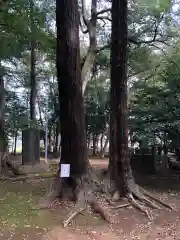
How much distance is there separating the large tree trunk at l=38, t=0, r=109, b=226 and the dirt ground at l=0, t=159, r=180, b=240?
462mm

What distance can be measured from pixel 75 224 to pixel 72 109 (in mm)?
2619

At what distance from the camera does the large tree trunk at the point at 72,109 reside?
839 centimetres

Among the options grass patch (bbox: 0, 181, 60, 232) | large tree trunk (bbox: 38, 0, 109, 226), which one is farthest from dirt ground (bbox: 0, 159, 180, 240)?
large tree trunk (bbox: 38, 0, 109, 226)

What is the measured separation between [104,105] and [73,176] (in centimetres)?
1609

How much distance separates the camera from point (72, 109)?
862cm

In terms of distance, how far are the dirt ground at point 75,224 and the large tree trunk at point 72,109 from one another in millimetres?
462

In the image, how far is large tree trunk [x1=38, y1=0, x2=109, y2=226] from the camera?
27.5 feet

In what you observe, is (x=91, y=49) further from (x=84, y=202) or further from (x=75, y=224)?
(x=75, y=224)

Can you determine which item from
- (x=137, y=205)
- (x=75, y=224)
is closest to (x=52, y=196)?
(x=75, y=224)

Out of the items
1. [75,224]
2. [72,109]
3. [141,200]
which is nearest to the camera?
[75,224]

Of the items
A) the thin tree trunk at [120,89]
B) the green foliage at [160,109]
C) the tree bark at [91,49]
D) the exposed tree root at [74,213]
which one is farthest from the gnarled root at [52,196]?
the tree bark at [91,49]

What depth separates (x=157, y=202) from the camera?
9.18 m

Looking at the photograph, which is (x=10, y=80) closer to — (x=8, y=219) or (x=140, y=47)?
(x=140, y=47)

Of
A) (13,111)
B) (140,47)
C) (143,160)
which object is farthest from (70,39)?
(13,111)
